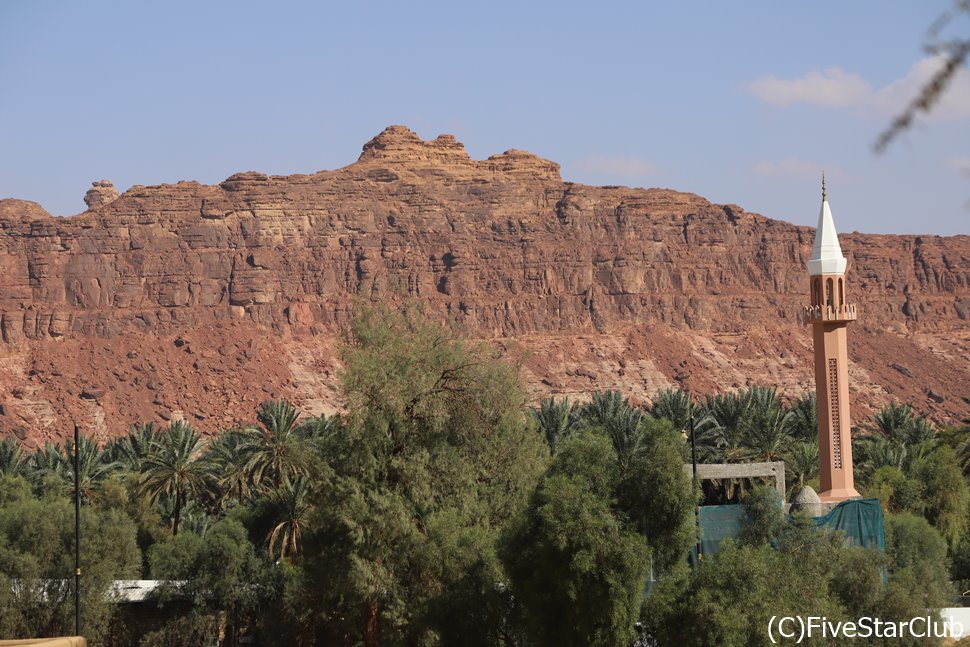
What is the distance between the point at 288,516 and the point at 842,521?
16734 mm

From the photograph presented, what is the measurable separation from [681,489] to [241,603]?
54.0 feet

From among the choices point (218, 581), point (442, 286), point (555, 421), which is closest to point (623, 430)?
point (555, 421)

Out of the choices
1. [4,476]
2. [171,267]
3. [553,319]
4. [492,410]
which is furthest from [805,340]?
[492,410]

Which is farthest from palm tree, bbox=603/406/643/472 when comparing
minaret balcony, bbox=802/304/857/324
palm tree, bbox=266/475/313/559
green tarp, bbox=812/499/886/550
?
green tarp, bbox=812/499/886/550

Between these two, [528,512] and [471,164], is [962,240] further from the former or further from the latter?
[528,512]

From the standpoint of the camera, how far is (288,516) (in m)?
47.0

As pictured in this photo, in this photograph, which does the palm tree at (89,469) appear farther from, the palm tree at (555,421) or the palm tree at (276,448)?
the palm tree at (555,421)

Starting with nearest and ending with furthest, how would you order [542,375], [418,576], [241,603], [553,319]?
[418,576]
[241,603]
[542,375]
[553,319]

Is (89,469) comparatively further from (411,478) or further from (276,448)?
(411,478)

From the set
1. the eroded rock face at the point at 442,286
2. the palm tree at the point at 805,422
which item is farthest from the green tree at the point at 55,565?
the eroded rock face at the point at 442,286

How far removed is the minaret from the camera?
49438 mm

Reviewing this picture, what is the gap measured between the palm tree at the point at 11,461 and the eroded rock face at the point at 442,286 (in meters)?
72.6

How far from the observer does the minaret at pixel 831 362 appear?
49438 mm

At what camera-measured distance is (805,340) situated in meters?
155
